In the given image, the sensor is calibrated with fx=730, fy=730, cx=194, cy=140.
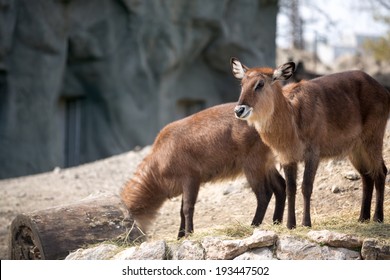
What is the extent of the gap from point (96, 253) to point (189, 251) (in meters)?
1.01

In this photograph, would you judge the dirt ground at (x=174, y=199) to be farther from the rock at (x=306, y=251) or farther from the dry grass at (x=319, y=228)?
the rock at (x=306, y=251)

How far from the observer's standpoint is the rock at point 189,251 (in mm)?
6293

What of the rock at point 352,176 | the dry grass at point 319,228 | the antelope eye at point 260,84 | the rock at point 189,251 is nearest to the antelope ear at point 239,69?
the antelope eye at point 260,84

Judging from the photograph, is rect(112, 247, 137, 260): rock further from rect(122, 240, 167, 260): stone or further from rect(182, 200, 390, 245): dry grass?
rect(182, 200, 390, 245): dry grass

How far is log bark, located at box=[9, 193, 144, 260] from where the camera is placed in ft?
23.6

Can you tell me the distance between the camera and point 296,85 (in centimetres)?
757

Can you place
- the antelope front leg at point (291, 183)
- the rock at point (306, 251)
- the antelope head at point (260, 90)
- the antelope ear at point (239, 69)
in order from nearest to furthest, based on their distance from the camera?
1. the rock at point (306, 251)
2. the antelope head at point (260, 90)
3. the antelope front leg at point (291, 183)
4. the antelope ear at point (239, 69)

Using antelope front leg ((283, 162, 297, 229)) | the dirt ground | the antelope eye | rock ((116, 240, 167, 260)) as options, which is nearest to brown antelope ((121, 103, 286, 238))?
the dirt ground

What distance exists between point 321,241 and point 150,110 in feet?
43.8

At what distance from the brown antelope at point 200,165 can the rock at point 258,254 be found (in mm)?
1657

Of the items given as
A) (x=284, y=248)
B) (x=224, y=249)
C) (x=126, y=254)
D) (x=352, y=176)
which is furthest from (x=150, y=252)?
(x=352, y=176)

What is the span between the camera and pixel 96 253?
684 centimetres

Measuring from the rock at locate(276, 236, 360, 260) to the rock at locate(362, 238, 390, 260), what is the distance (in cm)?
7

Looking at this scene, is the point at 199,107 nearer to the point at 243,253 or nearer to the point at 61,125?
the point at 61,125
